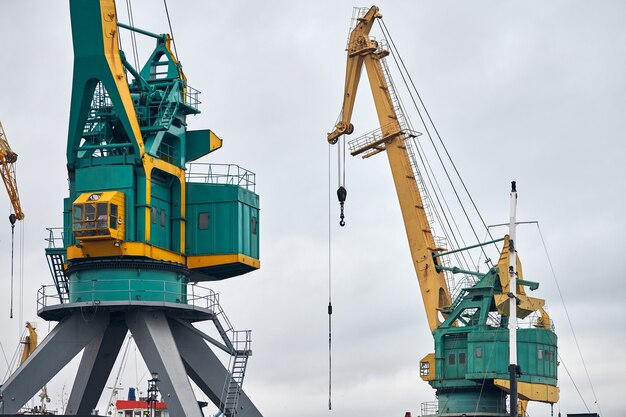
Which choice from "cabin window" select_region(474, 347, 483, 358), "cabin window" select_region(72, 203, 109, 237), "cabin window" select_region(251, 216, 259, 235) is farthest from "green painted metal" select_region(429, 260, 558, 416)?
"cabin window" select_region(72, 203, 109, 237)

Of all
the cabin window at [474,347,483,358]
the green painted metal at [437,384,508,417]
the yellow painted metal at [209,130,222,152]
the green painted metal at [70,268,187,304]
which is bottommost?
the green painted metal at [437,384,508,417]

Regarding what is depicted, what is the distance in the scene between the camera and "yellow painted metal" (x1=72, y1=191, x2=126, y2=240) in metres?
69.8

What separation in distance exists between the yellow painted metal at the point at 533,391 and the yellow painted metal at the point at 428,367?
234 inches

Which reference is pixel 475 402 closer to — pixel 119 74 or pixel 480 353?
pixel 480 353

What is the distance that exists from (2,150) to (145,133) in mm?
28972

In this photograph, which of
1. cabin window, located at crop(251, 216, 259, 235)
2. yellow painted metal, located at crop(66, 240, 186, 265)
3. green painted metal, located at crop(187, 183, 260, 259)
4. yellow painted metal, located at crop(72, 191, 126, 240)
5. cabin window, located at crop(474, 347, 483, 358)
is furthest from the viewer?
cabin window, located at crop(474, 347, 483, 358)

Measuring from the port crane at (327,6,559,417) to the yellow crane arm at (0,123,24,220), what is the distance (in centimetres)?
2122

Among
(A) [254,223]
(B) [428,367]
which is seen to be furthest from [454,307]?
(A) [254,223]

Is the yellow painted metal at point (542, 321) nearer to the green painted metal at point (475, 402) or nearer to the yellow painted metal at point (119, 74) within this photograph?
the green painted metal at point (475, 402)

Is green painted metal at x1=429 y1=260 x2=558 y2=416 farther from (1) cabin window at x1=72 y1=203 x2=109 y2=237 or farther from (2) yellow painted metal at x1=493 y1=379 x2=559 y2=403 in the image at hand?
(1) cabin window at x1=72 y1=203 x2=109 y2=237

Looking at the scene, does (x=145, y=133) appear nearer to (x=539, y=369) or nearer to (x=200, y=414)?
(x=200, y=414)

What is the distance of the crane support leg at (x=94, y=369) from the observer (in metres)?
73.1

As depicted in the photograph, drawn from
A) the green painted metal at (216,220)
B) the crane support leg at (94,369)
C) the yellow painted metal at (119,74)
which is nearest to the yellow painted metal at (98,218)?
the yellow painted metal at (119,74)

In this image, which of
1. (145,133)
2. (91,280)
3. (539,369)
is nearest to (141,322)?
(91,280)
